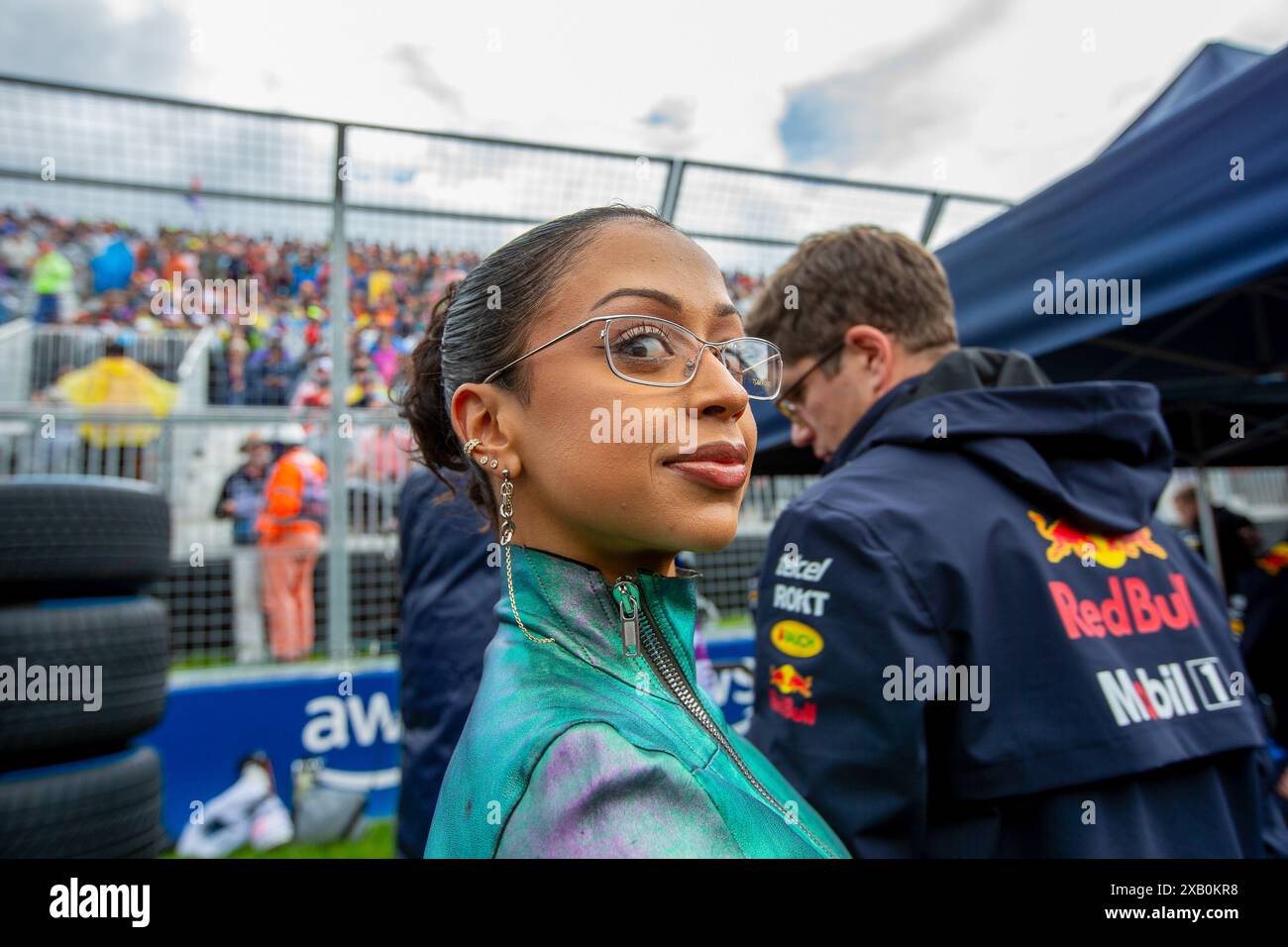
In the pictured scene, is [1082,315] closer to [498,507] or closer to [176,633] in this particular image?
[498,507]

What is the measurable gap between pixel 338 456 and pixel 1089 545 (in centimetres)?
343

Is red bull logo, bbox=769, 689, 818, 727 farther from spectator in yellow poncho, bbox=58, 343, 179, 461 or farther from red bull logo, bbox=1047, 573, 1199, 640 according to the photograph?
spectator in yellow poncho, bbox=58, 343, 179, 461

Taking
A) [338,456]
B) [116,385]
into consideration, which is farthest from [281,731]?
[116,385]

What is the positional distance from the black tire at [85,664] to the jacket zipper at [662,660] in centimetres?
227

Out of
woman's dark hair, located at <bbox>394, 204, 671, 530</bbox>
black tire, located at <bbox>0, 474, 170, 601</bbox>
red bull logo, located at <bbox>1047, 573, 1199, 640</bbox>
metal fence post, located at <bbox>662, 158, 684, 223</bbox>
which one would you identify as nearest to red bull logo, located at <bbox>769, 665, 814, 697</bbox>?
red bull logo, located at <bbox>1047, 573, 1199, 640</bbox>

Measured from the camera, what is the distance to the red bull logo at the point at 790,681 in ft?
3.99

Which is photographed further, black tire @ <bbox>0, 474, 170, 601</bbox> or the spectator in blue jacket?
black tire @ <bbox>0, 474, 170, 601</bbox>

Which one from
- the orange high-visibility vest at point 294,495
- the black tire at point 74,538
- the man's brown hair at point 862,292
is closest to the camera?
the man's brown hair at point 862,292

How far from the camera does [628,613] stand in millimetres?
840

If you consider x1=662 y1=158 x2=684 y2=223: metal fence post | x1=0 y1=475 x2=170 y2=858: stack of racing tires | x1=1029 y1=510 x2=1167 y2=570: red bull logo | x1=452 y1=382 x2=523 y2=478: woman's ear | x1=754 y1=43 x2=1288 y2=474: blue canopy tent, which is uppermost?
x1=662 y1=158 x2=684 y2=223: metal fence post

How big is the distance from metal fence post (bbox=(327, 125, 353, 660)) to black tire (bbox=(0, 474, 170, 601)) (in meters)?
1.16

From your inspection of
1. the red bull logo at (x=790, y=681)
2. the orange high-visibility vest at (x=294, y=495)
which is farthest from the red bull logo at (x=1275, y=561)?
the orange high-visibility vest at (x=294, y=495)

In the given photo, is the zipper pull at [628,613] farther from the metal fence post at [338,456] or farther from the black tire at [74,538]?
the metal fence post at [338,456]

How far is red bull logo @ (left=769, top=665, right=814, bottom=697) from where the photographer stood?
1216 mm
